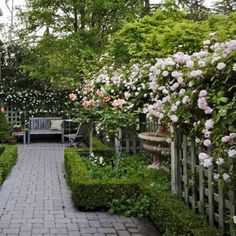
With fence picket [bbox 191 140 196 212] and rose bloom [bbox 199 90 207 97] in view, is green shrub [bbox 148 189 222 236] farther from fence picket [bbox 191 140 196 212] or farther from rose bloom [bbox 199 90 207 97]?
rose bloom [bbox 199 90 207 97]

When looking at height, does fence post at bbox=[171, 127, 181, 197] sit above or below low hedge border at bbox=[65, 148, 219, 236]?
above

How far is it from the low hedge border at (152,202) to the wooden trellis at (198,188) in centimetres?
11

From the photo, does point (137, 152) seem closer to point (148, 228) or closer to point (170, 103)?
point (148, 228)

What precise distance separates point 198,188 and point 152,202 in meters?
0.82

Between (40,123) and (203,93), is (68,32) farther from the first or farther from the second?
(203,93)

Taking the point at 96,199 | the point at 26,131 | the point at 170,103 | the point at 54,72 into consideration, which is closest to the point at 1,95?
the point at 26,131

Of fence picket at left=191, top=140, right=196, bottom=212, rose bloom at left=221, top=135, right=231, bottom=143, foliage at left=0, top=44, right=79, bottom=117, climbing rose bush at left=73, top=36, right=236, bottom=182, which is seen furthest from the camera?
foliage at left=0, top=44, right=79, bottom=117

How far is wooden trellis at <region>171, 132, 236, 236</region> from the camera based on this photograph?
3.66 m

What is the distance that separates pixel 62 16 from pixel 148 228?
11125 millimetres

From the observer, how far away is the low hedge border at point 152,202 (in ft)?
12.6

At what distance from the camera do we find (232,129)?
106 inches

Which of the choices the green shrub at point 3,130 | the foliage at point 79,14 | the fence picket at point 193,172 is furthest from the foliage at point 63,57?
the fence picket at point 193,172

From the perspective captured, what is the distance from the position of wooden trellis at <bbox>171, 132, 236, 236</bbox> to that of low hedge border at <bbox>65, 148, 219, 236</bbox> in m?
0.11

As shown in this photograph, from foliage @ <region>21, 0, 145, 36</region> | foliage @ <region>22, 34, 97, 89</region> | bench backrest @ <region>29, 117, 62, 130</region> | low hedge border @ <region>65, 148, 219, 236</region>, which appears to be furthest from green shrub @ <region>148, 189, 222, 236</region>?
bench backrest @ <region>29, 117, 62, 130</region>
